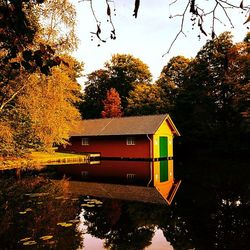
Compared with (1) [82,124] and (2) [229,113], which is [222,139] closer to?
(2) [229,113]

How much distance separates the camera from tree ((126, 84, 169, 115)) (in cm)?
4297

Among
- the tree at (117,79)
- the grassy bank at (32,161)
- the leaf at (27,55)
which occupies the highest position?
the tree at (117,79)

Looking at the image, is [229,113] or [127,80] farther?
[127,80]

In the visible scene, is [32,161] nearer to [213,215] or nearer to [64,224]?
[64,224]

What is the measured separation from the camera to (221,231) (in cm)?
744

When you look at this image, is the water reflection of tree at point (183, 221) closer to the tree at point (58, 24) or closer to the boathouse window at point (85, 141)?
the tree at point (58, 24)

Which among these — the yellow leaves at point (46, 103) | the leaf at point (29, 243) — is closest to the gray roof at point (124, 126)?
the yellow leaves at point (46, 103)

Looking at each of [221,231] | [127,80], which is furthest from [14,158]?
[127,80]

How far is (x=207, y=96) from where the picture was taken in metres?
39.8

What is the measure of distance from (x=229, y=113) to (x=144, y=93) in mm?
12630

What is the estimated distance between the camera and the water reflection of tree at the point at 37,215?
675 cm

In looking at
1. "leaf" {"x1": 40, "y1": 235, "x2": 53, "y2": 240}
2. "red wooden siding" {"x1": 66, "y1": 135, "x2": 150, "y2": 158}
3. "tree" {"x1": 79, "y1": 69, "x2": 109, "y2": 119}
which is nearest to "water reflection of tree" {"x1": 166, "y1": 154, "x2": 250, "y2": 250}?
"leaf" {"x1": 40, "y1": 235, "x2": 53, "y2": 240}

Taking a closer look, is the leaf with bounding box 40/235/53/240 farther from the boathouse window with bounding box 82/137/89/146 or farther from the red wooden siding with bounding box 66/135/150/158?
the boathouse window with bounding box 82/137/89/146

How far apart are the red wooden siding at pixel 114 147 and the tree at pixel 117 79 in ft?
80.3
